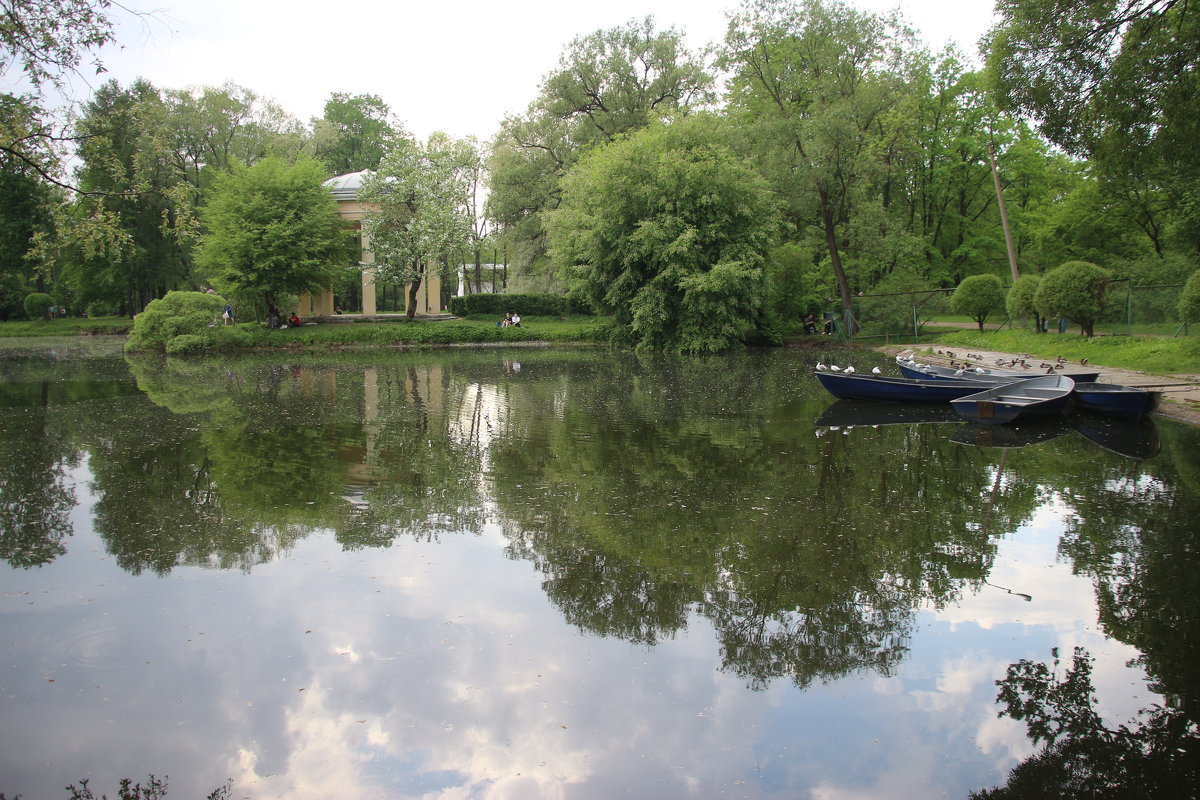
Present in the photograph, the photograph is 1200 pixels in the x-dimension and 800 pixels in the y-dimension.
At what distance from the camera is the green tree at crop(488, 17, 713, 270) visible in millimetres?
38812

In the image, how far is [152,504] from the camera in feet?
29.2

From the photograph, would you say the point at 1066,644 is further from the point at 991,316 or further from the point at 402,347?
the point at 402,347

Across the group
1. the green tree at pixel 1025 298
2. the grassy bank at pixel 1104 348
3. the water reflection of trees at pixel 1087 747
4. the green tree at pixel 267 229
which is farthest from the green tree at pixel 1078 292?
the green tree at pixel 267 229

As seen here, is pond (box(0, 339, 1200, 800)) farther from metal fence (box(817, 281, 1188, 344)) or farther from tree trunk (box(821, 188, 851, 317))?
tree trunk (box(821, 188, 851, 317))

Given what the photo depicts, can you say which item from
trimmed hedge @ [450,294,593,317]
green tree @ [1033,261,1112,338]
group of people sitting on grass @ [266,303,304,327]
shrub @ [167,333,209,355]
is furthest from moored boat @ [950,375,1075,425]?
group of people sitting on grass @ [266,303,304,327]

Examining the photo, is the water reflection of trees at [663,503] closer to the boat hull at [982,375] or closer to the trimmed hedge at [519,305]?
the boat hull at [982,375]

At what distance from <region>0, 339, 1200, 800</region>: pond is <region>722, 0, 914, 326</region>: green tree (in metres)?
23.4

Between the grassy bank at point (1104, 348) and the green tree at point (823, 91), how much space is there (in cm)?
779

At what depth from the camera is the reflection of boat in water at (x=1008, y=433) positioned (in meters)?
12.5

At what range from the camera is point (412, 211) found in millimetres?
41562

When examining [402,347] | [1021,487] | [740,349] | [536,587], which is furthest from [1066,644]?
[402,347]

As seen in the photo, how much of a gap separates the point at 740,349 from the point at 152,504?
1096 inches

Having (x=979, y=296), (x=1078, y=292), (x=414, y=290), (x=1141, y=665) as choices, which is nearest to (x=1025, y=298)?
(x=1078, y=292)

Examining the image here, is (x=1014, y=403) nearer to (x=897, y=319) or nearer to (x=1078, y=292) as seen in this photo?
(x=1078, y=292)
